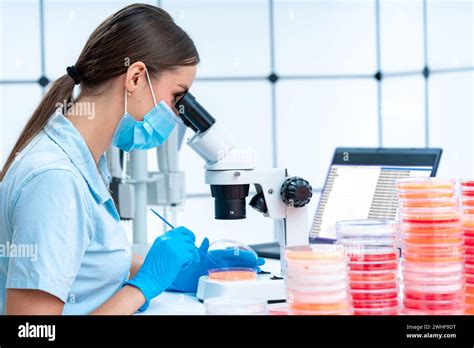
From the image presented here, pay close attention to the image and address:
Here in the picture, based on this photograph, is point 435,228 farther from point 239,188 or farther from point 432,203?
point 239,188

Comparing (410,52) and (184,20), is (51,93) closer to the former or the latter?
(184,20)

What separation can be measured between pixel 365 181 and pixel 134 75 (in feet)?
3.41

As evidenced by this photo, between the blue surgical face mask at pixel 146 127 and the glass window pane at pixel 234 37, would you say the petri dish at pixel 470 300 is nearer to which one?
the blue surgical face mask at pixel 146 127

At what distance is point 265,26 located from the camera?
523cm

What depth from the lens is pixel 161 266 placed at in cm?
204

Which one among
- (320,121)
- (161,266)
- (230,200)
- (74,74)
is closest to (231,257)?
(230,200)

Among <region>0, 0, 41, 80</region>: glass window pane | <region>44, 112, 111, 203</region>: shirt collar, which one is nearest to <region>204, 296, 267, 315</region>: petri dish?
<region>44, 112, 111, 203</region>: shirt collar

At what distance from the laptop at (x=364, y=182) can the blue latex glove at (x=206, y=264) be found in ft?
1.51

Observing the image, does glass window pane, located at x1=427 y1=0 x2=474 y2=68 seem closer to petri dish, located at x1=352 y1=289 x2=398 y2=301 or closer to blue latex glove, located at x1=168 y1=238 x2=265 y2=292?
blue latex glove, located at x1=168 y1=238 x2=265 y2=292

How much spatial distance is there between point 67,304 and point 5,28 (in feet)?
11.1

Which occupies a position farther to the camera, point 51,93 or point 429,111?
point 429,111
